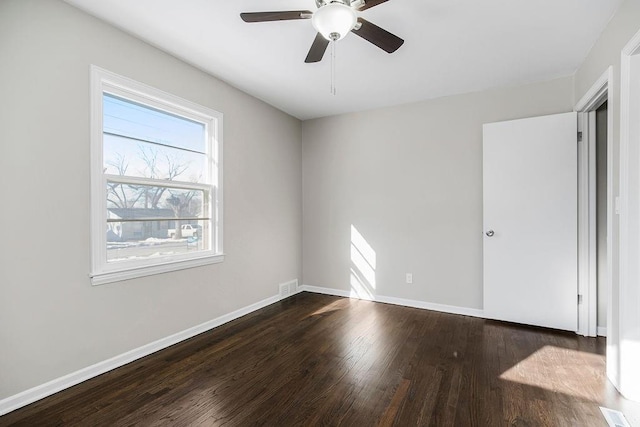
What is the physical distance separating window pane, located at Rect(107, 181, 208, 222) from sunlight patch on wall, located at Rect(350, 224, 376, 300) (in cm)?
204

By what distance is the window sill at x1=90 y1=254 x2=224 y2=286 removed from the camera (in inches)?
88.1

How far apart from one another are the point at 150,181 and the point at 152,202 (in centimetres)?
19

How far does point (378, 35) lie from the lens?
1917mm

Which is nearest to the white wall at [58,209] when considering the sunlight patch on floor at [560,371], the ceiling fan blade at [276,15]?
the ceiling fan blade at [276,15]

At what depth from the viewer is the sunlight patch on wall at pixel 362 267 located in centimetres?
408

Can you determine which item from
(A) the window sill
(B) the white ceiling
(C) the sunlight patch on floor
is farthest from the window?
(C) the sunlight patch on floor

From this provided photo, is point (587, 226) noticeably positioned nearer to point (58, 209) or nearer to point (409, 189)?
point (409, 189)

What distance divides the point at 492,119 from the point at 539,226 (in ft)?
Answer: 4.18

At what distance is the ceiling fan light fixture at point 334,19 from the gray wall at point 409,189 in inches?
92.8

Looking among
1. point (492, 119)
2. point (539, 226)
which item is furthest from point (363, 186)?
point (539, 226)

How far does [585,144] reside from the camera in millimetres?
2916

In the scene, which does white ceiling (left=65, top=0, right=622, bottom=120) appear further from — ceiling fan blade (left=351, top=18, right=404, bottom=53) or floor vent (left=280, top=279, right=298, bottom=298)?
floor vent (left=280, top=279, right=298, bottom=298)

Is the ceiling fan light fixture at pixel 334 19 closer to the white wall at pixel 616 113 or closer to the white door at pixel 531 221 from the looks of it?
the white wall at pixel 616 113

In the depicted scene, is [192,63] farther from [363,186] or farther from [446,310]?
[446,310]
